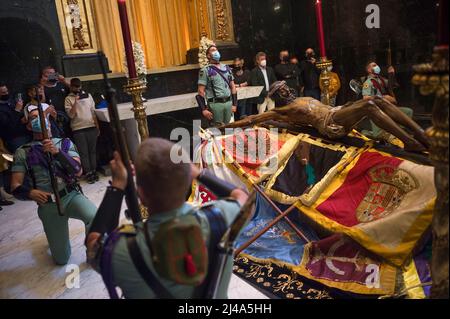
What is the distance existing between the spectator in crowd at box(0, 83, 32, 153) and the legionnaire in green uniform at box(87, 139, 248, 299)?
4584 millimetres

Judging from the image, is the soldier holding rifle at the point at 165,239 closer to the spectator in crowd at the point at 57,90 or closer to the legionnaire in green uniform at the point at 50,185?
the legionnaire in green uniform at the point at 50,185

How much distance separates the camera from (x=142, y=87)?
2225 millimetres

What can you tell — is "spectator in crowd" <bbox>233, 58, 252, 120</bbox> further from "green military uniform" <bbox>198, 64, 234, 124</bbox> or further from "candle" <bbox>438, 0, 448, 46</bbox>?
"candle" <bbox>438, 0, 448, 46</bbox>

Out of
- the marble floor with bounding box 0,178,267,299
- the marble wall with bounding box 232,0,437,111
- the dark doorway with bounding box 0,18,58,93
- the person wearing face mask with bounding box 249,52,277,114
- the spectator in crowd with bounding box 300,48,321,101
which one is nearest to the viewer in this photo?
the marble floor with bounding box 0,178,267,299

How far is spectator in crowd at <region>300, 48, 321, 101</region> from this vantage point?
25.7 ft

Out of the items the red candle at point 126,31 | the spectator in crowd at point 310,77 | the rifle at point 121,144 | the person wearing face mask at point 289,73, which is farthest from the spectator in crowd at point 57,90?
the spectator in crowd at point 310,77

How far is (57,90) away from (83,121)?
2.38ft

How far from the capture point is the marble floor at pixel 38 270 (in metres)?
2.40

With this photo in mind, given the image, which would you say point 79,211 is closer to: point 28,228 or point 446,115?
point 28,228

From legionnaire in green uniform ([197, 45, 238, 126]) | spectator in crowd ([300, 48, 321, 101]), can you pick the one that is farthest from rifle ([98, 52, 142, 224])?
spectator in crowd ([300, 48, 321, 101])

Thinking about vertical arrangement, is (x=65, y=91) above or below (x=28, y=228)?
above

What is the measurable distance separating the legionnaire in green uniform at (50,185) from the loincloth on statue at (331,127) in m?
2.12
